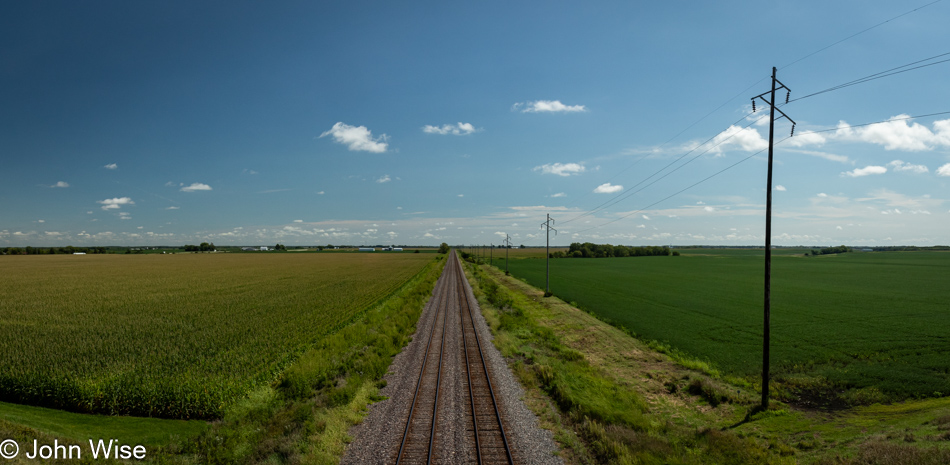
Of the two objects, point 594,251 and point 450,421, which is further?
point 594,251

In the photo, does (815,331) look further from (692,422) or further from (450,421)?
(450,421)

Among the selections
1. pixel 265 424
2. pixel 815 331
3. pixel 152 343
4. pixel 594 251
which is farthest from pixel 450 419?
pixel 594 251

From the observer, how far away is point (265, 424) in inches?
558

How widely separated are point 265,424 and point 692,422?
54.0 feet

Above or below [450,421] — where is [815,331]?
above

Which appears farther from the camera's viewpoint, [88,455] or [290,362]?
[290,362]

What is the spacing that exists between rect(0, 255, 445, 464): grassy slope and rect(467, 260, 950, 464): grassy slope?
25.1ft

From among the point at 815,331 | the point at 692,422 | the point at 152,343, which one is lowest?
the point at 692,422

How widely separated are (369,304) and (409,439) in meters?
32.1

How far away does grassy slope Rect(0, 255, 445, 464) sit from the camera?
39.4 feet

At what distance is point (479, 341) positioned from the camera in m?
26.6

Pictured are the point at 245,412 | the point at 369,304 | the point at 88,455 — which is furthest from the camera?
the point at 369,304

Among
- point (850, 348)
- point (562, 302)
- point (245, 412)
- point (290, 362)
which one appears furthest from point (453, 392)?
point (562, 302)

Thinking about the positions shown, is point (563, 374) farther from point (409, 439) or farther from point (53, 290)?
point (53, 290)
